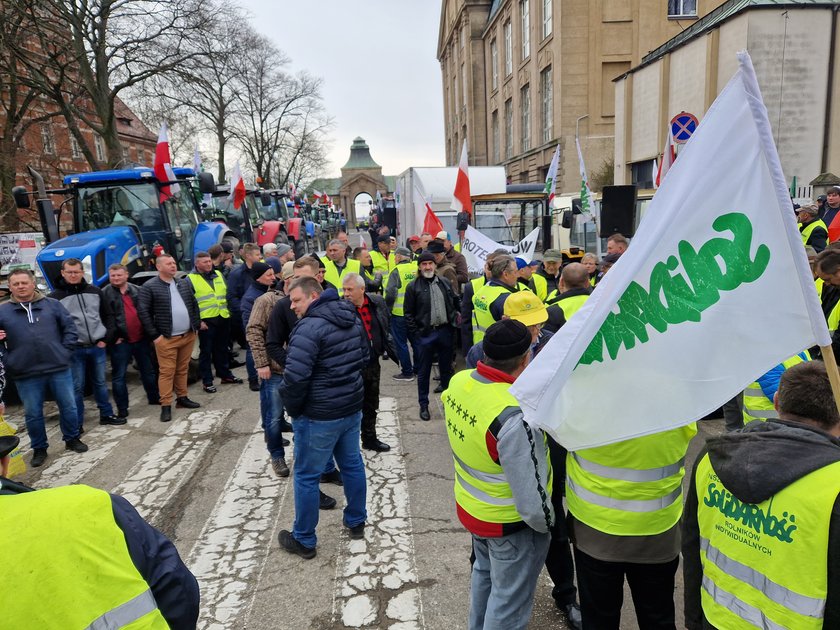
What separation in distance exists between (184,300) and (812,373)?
21.7 ft

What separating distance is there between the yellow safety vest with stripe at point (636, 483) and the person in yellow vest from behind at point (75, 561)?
5.45 ft

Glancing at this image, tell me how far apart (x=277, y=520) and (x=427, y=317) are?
9.54 feet

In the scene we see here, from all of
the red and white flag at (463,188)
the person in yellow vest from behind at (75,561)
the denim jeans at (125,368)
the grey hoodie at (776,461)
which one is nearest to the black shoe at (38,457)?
the denim jeans at (125,368)

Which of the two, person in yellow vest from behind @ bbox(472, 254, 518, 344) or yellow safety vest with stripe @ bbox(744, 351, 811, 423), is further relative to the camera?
person in yellow vest from behind @ bbox(472, 254, 518, 344)

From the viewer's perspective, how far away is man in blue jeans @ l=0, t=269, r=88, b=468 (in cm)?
530

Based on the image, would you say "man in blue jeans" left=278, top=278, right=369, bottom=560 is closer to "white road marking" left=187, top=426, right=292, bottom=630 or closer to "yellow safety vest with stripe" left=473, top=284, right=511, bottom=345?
"white road marking" left=187, top=426, right=292, bottom=630

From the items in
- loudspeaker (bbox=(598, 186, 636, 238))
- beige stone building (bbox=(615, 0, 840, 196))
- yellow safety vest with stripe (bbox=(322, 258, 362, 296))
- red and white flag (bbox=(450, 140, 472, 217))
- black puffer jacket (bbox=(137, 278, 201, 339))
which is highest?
beige stone building (bbox=(615, 0, 840, 196))

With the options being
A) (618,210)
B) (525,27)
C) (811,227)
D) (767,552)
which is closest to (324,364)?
(767,552)

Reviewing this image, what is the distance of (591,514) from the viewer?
2354 millimetres

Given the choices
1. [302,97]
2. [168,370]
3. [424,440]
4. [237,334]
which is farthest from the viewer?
[302,97]

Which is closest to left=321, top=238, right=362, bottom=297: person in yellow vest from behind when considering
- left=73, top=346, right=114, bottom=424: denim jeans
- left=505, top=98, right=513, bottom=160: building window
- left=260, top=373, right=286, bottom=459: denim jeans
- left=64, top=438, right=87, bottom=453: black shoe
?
left=260, top=373, right=286, bottom=459: denim jeans

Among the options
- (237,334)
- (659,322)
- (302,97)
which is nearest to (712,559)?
(659,322)

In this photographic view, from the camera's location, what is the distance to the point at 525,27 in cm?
3219

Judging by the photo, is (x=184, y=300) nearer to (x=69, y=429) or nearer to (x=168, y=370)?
(x=168, y=370)
